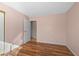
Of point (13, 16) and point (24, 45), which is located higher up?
point (13, 16)

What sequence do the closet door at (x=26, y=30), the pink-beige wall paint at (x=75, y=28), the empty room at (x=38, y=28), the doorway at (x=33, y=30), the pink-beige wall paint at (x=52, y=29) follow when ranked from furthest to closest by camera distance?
the pink-beige wall paint at (x=52, y=29) → the doorway at (x=33, y=30) → the closet door at (x=26, y=30) → the empty room at (x=38, y=28) → the pink-beige wall paint at (x=75, y=28)

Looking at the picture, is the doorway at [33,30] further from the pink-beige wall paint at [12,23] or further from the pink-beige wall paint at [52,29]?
the pink-beige wall paint at [12,23]

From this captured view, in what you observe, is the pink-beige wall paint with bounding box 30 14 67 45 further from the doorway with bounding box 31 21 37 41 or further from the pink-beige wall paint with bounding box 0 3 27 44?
the pink-beige wall paint with bounding box 0 3 27 44

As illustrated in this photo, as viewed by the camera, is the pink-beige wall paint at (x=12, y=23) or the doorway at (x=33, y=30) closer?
the pink-beige wall paint at (x=12, y=23)

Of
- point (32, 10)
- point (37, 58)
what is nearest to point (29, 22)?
point (32, 10)

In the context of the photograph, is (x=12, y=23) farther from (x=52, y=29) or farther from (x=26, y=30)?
(x=52, y=29)

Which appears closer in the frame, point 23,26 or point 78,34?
point 78,34

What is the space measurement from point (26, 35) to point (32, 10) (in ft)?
3.48

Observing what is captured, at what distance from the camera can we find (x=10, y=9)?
A: 2.83 m

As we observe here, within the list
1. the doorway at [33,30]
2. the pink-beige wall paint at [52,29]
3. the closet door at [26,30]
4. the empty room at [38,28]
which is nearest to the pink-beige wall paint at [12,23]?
the empty room at [38,28]

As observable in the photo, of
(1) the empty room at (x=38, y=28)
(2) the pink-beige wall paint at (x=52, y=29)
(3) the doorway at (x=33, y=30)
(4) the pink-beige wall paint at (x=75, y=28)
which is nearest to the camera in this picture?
(4) the pink-beige wall paint at (x=75, y=28)

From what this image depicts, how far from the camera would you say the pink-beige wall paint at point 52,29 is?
4120 millimetres

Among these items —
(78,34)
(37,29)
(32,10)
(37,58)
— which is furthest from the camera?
(37,29)

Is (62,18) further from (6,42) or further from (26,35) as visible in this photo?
(6,42)
